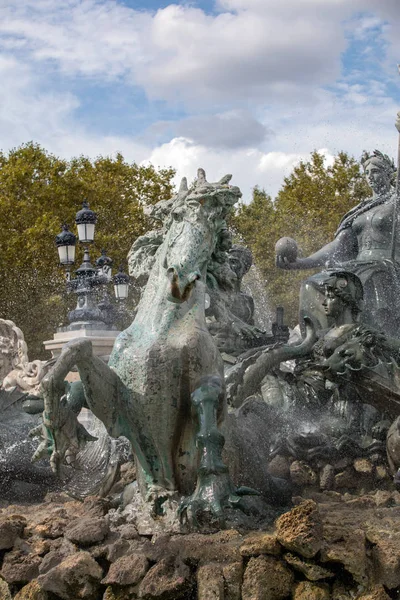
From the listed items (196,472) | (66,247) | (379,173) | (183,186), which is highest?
→ (379,173)

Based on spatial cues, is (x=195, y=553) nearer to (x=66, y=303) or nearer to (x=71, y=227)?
(x=66, y=303)

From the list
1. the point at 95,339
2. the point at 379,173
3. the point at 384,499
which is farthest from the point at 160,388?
the point at 95,339

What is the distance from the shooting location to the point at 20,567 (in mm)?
4293

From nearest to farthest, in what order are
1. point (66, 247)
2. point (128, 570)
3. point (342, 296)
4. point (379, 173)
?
1. point (128, 570)
2. point (342, 296)
3. point (379, 173)
4. point (66, 247)

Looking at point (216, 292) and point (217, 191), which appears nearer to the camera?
point (217, 191)

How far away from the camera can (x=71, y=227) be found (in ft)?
91.0

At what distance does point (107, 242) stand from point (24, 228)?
7.07ft

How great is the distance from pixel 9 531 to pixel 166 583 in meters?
0.80

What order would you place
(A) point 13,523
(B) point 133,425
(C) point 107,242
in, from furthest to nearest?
(C) point 107,242, (B) point 133,425, (A) point 13,523

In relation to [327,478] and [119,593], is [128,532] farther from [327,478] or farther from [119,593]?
[327,478]

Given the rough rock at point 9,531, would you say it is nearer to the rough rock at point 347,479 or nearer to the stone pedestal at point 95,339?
the rough rock at point 347,479

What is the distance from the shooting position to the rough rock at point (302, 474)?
244 inches

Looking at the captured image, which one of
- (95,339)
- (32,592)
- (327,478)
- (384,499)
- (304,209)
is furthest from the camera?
(304,209)

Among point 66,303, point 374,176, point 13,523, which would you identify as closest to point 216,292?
point 13,523
